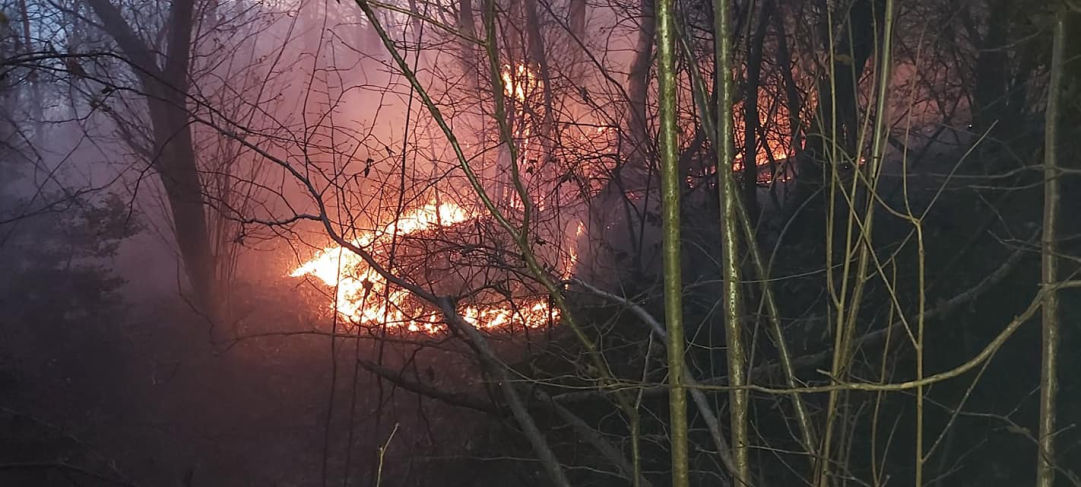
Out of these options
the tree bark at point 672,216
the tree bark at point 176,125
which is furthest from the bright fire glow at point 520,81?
the tree bark at point 672,216

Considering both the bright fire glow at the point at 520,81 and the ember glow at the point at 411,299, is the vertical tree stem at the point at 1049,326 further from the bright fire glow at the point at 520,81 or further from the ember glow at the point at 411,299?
the bright fire glow at the point at 520,81

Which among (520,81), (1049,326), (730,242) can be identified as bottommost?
(1049,326)

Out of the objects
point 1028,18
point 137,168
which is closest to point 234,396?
point 137,168

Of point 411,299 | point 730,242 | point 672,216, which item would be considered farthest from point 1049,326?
point 411,299

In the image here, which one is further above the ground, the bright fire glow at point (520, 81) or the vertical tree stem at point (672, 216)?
the bright fire glow at point (520, 81)

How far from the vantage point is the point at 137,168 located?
3664mm

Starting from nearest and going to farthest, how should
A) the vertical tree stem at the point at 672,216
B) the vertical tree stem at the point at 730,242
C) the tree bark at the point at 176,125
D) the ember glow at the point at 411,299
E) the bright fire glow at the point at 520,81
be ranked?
the vertical tree stem at the point at 672,216, the vertical tree stem at the point at 730,242, the ember glow at the point at 411,299, the bright fire glow at the point at 520,81, the tree bark at the point at 176,125

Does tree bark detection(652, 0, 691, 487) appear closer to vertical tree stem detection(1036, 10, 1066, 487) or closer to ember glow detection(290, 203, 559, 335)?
vertical tree stem detection(1036, 10, 1066, 487)

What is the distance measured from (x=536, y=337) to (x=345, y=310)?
0.99 metres

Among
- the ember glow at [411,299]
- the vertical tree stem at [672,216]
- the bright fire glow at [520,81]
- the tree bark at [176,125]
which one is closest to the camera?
the vertical tree stem at [672,216]

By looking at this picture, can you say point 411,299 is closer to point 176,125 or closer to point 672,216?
point 176,125

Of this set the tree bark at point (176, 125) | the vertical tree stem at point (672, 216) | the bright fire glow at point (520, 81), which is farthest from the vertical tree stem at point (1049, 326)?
the tree bark at point (176, 125)

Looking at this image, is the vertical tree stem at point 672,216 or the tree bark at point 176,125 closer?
the vertical tree stem at point 672,216

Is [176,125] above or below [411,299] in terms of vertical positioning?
above
